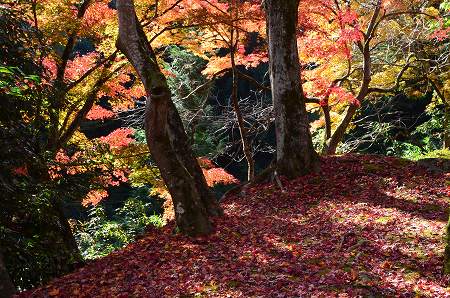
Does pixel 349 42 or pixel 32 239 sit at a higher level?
pixel 349 42

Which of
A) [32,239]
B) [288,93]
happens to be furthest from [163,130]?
[288,93]

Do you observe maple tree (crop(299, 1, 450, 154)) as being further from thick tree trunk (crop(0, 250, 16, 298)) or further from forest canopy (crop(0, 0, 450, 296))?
thick tree trunk (crop(0, 250, 16, 298))

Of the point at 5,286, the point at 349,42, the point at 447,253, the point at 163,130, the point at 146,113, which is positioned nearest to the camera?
the point at 447,253

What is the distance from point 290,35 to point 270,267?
5686 millimetres

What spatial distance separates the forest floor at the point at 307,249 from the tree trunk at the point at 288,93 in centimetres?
51

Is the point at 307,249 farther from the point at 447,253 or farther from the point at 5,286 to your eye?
the point at 5,286

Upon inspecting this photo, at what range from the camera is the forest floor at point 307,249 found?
5.06 metres

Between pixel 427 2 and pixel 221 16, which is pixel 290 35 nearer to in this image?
pixel 221 16

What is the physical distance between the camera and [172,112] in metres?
7.64

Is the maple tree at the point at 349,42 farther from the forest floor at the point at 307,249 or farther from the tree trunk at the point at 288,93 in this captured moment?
the forest floor at the point at 307,249

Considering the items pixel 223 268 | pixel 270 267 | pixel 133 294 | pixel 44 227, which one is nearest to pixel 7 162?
pixel 44 227

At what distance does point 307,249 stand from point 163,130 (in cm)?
299

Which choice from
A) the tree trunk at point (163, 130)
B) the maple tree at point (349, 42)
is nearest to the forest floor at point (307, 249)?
the tree trunk at point (163, 130)

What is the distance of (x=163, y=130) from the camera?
257 inches
